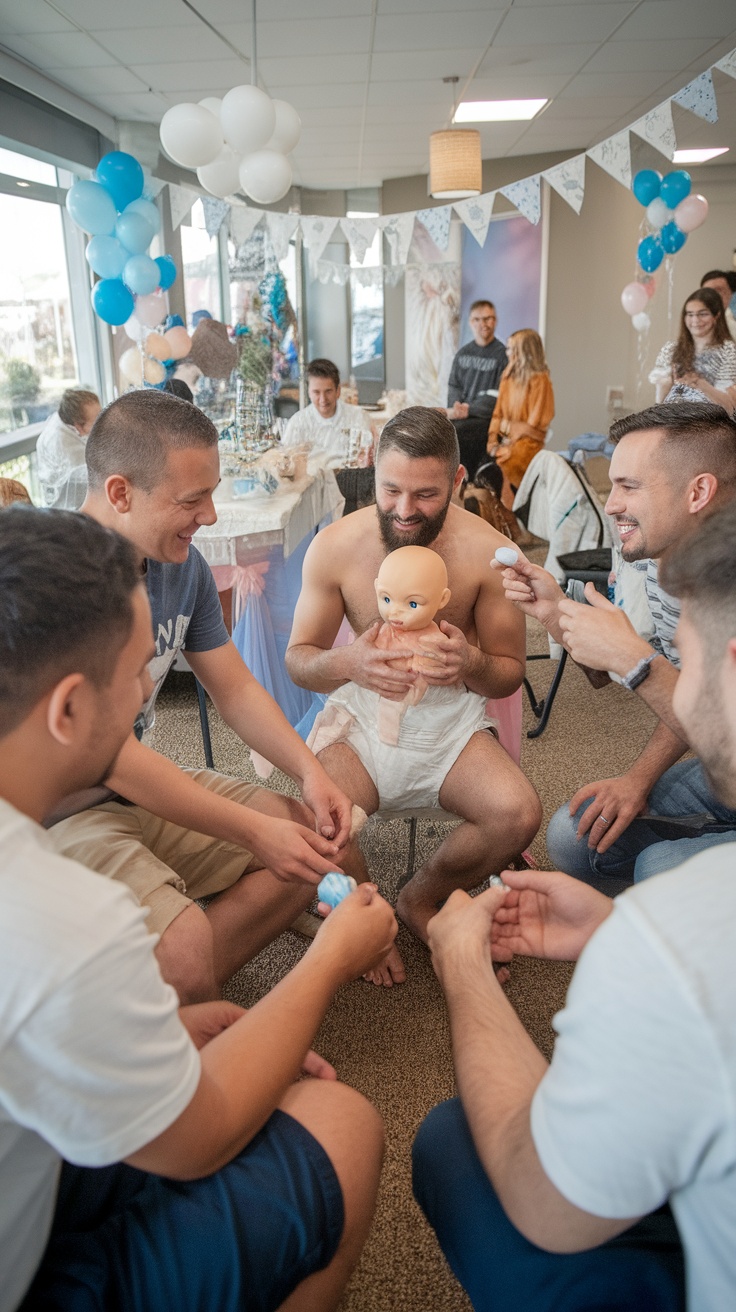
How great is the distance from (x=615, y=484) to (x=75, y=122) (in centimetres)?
759

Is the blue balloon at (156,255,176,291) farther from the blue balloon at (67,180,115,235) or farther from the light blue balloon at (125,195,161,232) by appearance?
the blue balloon at (67,180,115,235)

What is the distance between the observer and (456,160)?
294 inches

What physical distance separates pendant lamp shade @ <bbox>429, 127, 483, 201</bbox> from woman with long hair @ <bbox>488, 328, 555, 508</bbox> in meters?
Answer: 1.36

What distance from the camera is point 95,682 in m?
1.01

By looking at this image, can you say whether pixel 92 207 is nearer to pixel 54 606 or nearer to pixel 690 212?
pixel 690 212

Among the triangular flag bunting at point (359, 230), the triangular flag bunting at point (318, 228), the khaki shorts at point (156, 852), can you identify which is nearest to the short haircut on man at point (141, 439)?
the khaki shorts at point (156, 852)

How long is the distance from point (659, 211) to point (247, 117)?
3.98 metres

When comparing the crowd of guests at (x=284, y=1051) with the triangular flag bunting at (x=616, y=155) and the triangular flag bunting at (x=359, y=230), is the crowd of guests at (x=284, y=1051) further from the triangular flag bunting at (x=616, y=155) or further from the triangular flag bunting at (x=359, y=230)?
the triangular flag bunting at (x=359, y=230)

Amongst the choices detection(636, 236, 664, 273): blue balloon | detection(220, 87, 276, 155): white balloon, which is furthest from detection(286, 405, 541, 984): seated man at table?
detection(636, 236, 664, 273): blue balloon

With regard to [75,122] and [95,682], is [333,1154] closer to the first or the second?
[95,682]

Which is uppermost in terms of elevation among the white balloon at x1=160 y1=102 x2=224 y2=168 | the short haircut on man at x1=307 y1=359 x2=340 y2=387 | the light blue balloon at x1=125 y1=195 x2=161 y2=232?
the white balloon at x1=160 y1=102 x2=224 y2=168

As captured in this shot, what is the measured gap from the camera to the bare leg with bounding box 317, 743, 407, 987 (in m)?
2.40

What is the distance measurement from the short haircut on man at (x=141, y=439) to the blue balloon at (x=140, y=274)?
4.29 metres

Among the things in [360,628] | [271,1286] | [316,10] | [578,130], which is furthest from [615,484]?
[578,130]
